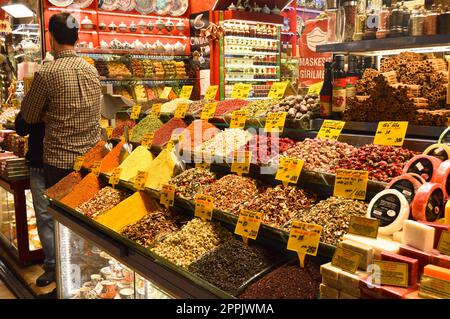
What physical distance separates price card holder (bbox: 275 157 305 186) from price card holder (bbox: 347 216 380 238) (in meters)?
0.51

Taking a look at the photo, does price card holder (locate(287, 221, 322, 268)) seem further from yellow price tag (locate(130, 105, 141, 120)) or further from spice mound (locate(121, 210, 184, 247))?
yellow price tag (locate(130, 105, 141, 120))

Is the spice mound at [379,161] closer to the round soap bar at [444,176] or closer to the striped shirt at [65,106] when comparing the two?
the round soap bar at [444,176]

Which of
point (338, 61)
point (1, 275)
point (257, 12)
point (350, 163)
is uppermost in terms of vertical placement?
point (257, 12)

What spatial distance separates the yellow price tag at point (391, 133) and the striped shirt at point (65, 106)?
235cm

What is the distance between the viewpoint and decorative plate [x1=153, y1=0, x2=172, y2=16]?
8.64 metres

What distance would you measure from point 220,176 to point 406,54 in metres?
1.27

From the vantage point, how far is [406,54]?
7.69ft

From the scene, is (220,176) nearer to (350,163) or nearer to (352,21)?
(350,163)

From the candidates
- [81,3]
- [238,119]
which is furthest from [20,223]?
[81,3]

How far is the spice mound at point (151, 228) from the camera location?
2514 mm

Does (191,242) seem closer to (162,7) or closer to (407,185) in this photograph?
(407,185)

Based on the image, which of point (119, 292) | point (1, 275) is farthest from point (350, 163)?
point (1, 275)

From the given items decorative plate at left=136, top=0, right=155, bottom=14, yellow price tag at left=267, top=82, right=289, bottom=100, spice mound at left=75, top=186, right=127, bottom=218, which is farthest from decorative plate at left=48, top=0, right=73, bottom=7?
yellow price tag at left=267, top=82, right=289, bottom=100

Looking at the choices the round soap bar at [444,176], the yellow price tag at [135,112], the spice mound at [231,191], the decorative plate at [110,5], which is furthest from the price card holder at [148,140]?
the decorative plate at [110,5]
